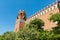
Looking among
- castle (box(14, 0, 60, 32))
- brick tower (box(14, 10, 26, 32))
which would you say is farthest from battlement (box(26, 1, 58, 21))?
brick tower (box(14, 10, 26, 32))

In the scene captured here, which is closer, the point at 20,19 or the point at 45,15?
the point at 45,15

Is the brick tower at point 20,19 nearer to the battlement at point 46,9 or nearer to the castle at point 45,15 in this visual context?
the castle at point 45,15

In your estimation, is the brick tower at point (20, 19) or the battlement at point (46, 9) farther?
the brick tower at point (20, 19)

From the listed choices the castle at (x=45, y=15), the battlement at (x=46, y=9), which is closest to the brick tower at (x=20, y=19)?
the castle at (x=45, y=15)

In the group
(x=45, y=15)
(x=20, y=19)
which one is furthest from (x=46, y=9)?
(x=20, y=19)

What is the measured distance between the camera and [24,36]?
22062mm

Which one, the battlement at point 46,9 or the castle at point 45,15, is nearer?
the castle at point 45,15

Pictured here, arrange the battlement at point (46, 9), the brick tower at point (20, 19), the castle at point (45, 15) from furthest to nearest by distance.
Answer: the brick tower at point (20, 19) → the battlement at point (46, 9) → the castle at point (45, 15)

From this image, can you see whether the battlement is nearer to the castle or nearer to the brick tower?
the castle

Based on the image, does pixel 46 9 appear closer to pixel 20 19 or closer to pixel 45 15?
pixel 45 15

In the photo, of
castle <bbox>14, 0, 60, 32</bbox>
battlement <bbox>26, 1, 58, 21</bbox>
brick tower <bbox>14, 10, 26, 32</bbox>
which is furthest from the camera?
brick tower <bbox>14, 10, 26, 32</bbox>

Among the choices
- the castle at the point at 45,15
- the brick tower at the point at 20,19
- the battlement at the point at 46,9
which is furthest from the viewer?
the brick tower at the point at 20,19

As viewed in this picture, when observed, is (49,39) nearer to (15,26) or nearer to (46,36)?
(46,36)

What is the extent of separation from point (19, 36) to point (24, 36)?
1.99 feet
